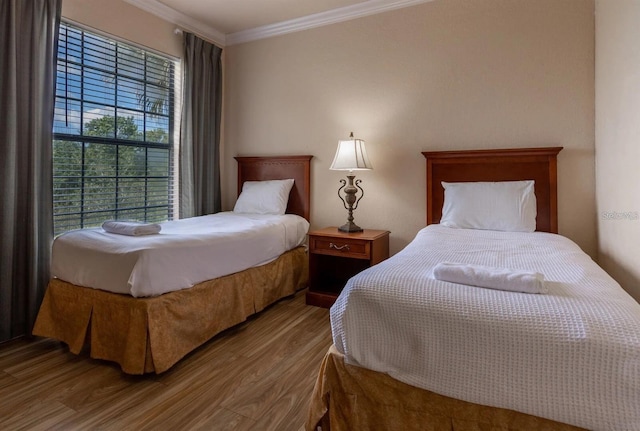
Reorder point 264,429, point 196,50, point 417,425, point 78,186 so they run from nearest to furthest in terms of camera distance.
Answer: point 417,425 → point 264,429 → point 78,186 → point 196,50

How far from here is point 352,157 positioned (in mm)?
2977

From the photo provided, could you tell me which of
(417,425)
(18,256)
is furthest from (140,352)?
(417,425)

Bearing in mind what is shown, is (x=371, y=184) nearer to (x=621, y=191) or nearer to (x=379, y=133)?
(x=379, y=133)

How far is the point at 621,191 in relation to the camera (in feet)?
6.51

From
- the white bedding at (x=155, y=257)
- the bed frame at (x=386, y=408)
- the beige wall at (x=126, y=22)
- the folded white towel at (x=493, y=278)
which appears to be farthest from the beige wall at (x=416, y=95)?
the bed frame at (x=386, y=408)

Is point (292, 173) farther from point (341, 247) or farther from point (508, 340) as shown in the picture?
point (508, 340)

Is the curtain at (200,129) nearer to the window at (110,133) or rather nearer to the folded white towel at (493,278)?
the window at (110,133)

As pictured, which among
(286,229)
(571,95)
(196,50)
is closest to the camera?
(571,95)

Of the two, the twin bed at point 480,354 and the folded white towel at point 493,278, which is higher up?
the folded white towel at point 493,278

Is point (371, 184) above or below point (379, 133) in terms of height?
below

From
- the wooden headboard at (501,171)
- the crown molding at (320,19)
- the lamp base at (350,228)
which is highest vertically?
the crown molding at (320,19)

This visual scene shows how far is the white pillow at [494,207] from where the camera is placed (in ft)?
8.16

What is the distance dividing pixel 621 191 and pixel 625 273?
46 centimetres

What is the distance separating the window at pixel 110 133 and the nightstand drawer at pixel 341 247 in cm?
165
